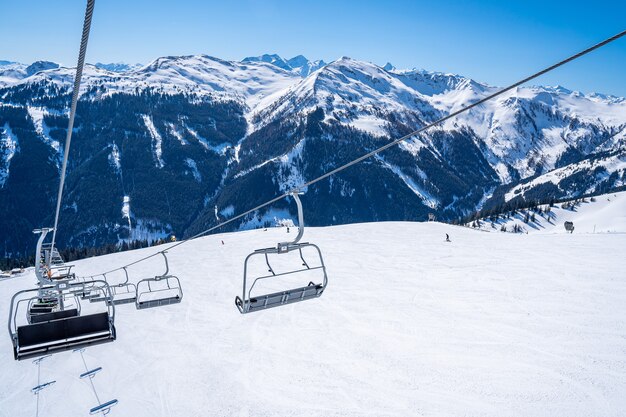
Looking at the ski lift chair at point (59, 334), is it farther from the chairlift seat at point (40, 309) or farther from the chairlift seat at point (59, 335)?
the chairlift seat at point (40, 309)

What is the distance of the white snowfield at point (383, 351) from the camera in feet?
57.8

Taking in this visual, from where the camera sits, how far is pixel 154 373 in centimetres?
2186

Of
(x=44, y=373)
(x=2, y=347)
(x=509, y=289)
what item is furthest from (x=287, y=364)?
(x=2, y=347)

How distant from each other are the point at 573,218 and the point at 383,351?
664 feet

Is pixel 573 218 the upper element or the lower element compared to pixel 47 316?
lower

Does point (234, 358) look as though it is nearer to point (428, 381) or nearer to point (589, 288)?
point (428, 381)

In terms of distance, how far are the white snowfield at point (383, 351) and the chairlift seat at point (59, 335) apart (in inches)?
356

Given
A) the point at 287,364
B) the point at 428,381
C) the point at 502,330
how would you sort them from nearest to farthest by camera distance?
the point at 428,381, the point at 287,364, the point at 502,330

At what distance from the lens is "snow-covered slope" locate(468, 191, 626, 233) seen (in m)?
168

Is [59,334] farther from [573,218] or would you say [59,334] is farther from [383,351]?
[573,218]

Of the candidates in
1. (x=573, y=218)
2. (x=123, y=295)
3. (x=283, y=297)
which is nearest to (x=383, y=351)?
(x=283, y=297)

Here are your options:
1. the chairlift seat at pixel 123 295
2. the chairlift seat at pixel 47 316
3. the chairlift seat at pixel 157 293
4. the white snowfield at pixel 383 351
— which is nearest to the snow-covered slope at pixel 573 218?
the white snowfield at pixel 383 351

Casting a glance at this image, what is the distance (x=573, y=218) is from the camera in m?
186

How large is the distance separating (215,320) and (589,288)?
90.1 feet
